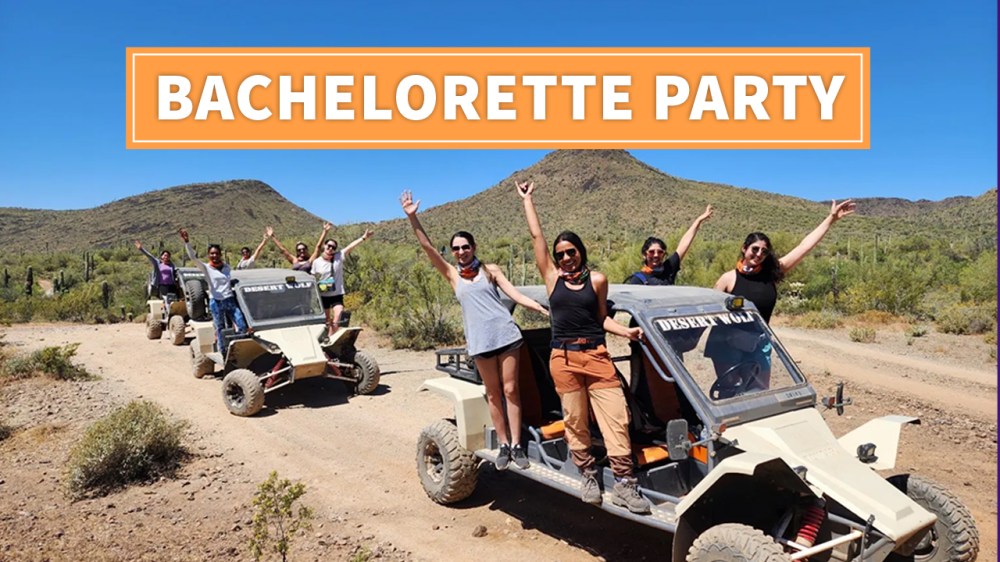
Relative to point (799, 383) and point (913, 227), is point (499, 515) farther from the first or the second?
point (913, 227)

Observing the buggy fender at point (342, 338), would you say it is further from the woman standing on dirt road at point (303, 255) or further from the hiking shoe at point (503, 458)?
the hiking shoe at point (503, 458)

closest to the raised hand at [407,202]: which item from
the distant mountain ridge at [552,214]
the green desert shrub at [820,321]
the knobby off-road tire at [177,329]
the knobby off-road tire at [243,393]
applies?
the knobby off-road tire at [243,393]

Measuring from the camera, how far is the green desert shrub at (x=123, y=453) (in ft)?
18.7

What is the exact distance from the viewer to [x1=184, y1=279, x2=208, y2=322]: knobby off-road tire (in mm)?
Result: 11953

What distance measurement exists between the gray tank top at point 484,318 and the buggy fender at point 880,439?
229 centimetres

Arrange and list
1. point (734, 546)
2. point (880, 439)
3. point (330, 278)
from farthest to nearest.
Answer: point (330, 278) < point (880, 439) < point (734, 546)

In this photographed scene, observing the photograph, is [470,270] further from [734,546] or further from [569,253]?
[734,546]

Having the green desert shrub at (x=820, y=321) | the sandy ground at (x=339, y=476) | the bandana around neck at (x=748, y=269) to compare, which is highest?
the bandana around neck at (x=748, y=269)

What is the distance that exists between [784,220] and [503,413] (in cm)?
6180

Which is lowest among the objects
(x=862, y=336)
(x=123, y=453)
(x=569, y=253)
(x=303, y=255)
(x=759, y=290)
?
(x=123, y=453)

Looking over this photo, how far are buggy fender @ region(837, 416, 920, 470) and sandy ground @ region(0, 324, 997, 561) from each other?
4.14ft

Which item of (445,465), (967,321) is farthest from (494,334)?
(967,321)

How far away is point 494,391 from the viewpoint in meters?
4.94

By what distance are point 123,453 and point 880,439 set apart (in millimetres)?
6178
